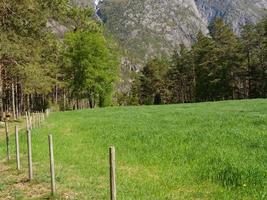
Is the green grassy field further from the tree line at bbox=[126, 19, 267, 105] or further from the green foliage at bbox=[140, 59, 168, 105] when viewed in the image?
the green foliage at bbox=[140, 59, 168, 105]

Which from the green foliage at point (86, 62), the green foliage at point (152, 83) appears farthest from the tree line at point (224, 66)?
the green foliage at point (86, 62)

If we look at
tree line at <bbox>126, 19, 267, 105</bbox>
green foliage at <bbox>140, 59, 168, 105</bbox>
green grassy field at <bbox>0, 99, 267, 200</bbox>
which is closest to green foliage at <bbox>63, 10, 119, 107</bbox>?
tree line at <bbox>126, 19, 267, 105</bbox>

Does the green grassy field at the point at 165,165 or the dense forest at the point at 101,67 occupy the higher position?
the dense forest at the point at 101,67

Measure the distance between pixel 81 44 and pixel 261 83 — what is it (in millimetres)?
38215

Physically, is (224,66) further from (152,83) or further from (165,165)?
(165,165)

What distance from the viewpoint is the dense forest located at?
59.1 metres

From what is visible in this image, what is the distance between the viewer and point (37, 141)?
81.0ft

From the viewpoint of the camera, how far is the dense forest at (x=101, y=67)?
59.1m

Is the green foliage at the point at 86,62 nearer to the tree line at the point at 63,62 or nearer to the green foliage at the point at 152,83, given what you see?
the tree line at the point at 63,62

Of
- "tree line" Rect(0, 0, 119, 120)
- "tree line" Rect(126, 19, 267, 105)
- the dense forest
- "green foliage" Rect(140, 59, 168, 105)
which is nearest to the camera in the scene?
"tree line" Rect(0, 0, 119, 120)

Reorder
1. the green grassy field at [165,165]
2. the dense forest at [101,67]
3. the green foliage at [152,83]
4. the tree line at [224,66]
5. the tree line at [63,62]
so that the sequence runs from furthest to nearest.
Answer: the green foliage at [152,83], the tree line at [224,66], the dense forest at [101,67], the tree line at [63,62], the green grassy field at [165,165]

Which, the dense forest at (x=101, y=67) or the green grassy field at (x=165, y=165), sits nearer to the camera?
the green grassy field at (x=165, y=165)

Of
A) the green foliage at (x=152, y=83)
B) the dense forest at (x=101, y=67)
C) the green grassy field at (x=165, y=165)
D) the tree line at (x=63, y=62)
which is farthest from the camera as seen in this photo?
the green foliage at (x=152, y=83)

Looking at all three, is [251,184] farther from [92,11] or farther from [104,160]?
[92,11]
